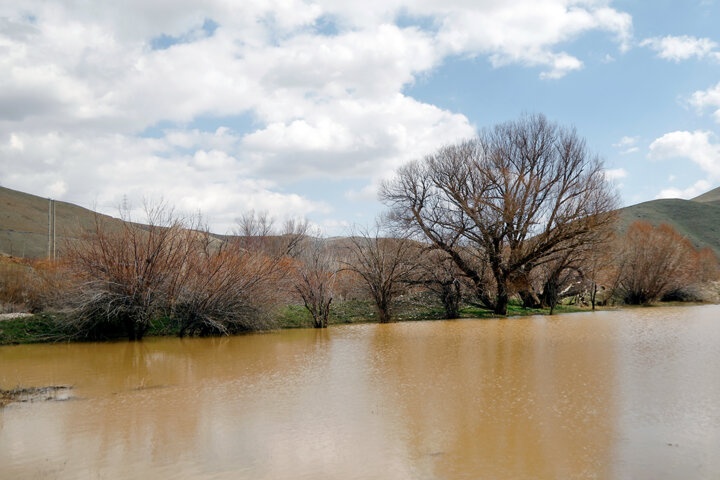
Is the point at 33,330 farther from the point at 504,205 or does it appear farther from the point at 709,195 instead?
the point at 709,195

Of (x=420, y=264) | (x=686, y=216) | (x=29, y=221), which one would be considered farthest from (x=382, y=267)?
(x=686, y=216)

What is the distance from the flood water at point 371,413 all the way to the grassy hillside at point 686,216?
74645 millimetres

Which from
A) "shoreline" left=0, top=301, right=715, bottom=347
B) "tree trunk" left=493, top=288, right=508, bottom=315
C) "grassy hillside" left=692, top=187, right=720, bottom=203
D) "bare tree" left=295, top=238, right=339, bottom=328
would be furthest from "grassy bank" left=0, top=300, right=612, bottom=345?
"grassy hillside" left=692, top=187, right=720, bottom=203

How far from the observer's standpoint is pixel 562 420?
24.8 feet

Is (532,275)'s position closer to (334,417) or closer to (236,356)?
(236,356)

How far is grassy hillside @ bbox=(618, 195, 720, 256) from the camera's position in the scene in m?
79.2

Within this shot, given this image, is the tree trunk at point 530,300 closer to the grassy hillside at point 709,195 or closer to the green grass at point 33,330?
the green grass at point 33,330

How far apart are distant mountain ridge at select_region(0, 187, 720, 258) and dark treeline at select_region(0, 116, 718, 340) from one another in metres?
2.40

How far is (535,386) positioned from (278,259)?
13.1 m

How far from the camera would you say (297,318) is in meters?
21.8

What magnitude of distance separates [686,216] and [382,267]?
271 feet

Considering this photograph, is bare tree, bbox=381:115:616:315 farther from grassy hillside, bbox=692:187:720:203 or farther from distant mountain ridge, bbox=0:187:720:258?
grassy hillside, bbox=692:187:720:203

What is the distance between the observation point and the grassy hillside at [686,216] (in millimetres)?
79250

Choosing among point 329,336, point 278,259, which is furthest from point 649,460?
point 278,259
